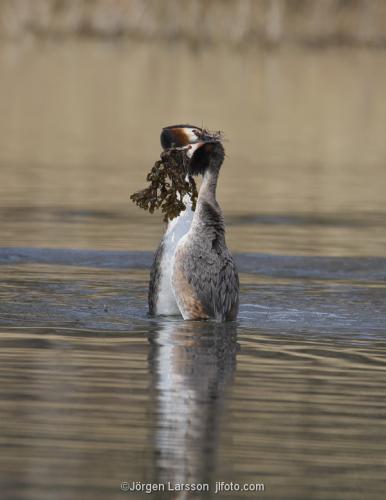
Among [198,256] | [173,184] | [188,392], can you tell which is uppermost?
[173,184]

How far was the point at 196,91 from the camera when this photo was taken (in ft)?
104

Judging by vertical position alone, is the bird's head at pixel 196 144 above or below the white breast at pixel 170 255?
above

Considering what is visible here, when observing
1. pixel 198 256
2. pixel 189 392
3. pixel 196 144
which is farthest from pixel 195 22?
pixel 189 392

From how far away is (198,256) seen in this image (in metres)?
10.3

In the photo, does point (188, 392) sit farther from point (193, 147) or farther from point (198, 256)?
point (193, 147)

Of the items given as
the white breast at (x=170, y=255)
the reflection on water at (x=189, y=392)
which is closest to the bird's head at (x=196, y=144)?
the white breast at (x=170, y=255)

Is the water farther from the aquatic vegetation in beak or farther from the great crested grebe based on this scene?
the aquatic vegetation in beak

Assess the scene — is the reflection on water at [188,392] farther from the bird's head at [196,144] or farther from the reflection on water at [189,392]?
the bird's head at [196,144]

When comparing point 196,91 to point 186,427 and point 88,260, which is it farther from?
point 186,427

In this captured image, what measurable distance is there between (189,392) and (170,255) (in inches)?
90.0

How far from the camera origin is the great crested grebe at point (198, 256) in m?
10.3

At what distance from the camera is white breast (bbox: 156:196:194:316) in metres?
10.6

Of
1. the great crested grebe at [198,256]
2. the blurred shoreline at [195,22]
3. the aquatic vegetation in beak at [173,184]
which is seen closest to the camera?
the great crested grebe at [198,256]

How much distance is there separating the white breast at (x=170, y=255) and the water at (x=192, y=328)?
6.8 inches
